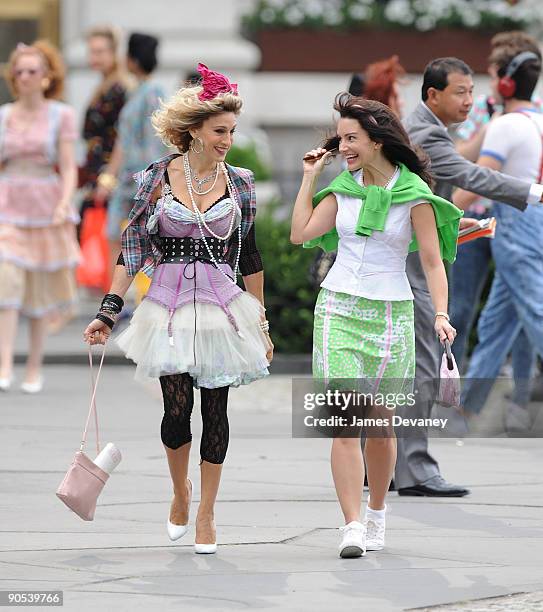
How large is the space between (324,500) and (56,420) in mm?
2831

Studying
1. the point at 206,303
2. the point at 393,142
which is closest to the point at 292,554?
the point at 206,303

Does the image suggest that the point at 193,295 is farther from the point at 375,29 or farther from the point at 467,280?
the point at 375,29

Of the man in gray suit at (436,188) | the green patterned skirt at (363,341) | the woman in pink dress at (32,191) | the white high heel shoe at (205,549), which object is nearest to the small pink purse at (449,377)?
the green patterned skirt at (363,341)

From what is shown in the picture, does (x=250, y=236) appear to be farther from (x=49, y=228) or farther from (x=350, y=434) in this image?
(x=49, y=228)

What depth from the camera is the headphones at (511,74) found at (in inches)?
360

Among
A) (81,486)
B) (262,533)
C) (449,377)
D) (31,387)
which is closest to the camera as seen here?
(81,486)

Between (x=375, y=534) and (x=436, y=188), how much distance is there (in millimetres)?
2130

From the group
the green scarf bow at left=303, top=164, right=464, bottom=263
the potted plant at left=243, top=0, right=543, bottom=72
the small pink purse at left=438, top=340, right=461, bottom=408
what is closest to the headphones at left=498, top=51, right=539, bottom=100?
the green scarf bow at left=303, top=164, right=464, bottom=263

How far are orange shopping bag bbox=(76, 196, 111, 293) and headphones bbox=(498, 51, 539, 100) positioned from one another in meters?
4.69

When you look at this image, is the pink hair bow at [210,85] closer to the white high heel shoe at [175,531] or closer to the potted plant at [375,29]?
the white high heel shoe at [175,531]

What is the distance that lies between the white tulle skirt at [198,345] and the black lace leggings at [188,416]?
0.20 feet

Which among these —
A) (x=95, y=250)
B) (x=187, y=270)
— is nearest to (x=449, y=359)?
(x=187, y=270)

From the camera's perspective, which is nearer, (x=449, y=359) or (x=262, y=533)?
(x=449, y=359)

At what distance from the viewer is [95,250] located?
1332 centimetres
